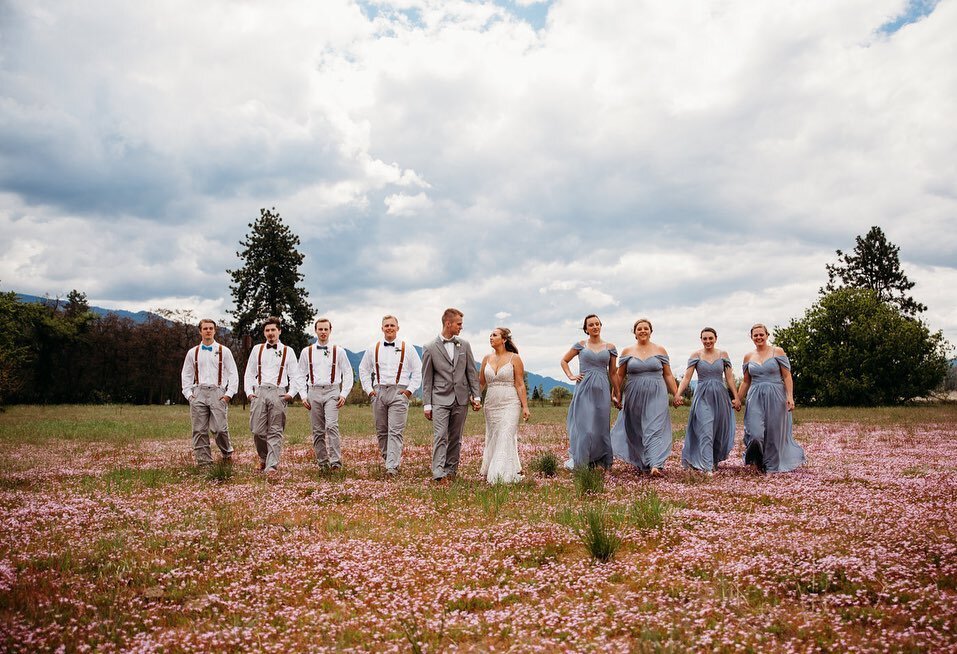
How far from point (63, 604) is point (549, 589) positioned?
13.4 ft

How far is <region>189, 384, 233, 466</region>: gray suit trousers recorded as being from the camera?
43.9ft

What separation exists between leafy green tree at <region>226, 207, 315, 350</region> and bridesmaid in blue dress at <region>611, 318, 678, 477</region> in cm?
5009

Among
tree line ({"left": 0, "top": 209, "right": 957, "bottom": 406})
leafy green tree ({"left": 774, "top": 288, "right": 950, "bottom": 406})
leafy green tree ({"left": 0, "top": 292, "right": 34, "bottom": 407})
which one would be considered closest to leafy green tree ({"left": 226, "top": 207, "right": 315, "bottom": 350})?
tree line ({"left": 0, "top": 209, "right": 957, "bottom": 406})

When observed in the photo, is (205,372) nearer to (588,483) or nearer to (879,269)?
(588,483)

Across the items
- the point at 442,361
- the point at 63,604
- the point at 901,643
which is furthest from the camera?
the point at 442,361

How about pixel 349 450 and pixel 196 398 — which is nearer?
pixel 196 398

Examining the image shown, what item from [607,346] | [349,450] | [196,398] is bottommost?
[349,450]

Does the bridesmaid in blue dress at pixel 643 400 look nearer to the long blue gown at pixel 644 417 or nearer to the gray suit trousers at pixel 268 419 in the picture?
the long blue gown at pixel 644 417

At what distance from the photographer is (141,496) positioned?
997 centimetres

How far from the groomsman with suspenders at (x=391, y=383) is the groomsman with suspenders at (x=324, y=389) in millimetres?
830

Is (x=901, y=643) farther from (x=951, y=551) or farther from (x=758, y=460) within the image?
(x=758, y=460)

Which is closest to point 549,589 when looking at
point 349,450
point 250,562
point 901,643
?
point 901,643

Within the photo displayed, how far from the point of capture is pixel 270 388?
13.7m

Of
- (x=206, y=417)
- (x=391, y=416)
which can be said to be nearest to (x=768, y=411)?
(x=391, y=416)
